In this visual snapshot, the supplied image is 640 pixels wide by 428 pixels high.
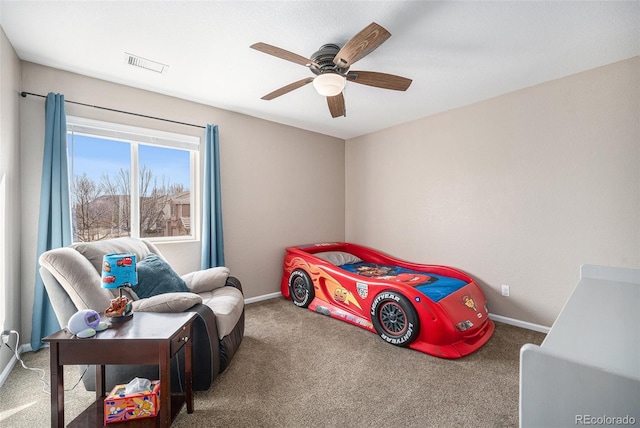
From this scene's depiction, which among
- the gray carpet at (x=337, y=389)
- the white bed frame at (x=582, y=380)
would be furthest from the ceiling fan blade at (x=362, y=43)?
the gray carpet at (x=337, y=389)

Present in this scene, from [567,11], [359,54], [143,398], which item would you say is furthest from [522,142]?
[143,398]

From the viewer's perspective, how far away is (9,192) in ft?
6.95

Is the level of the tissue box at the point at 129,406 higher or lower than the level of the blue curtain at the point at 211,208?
lower

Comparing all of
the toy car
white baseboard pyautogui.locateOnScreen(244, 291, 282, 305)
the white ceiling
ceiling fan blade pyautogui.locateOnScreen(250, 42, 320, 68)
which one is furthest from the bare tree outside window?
ceiling fan blade pyautogui.locateOnScreen(250, 42, 320, 68)

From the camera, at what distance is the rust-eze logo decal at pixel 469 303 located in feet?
8.43

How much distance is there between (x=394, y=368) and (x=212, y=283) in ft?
5.40

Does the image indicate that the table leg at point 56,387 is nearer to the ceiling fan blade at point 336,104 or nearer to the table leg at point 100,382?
the table leg at point 100,382

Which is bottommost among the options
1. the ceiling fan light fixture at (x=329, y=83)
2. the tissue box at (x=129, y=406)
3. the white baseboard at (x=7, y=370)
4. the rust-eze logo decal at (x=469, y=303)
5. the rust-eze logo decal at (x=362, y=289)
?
the white baseboard at (x=7, y=370)

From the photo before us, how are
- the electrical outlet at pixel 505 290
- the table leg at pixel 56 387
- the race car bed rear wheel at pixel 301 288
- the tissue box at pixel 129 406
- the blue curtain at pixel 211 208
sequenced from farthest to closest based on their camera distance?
the race car bed rear wheel at pixel 301 288 < the blue curtain at pixel 211 208 < the electrical outlet at pixel 505 290 < the tissue box at pixel 129 406 < the table leg at pixel 56 387

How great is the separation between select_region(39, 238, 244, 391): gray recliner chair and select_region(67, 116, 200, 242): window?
823 millimetres

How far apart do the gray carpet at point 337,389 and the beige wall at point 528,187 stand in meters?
0.71

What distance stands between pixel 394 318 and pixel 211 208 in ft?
7.30

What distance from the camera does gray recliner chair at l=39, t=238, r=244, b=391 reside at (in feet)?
5.42

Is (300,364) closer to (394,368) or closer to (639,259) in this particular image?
(394,368)
